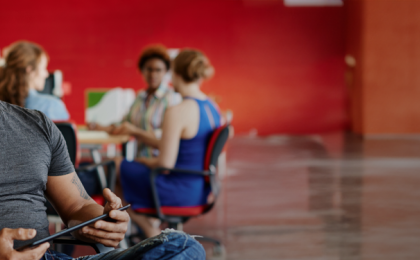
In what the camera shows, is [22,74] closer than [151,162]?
Yes

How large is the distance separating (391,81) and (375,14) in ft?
4.50

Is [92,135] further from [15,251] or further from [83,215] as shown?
[15,251]

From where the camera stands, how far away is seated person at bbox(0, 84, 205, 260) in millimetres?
1142

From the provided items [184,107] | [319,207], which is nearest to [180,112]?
[184,107]

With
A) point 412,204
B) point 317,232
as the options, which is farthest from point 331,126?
point 317,232

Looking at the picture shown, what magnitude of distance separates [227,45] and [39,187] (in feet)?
31.6

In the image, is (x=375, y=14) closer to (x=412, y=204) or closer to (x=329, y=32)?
(x=329, y=32)

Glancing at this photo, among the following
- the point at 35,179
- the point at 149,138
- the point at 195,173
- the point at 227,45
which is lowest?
the point at 195,173

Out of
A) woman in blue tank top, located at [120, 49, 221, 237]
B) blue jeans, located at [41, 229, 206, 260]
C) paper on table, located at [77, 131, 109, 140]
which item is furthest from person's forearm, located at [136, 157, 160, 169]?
blue jeans, located at [41, 229, 206, 260]

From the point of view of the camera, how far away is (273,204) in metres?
4.21

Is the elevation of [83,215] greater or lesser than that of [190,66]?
lesser

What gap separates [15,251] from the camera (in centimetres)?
90

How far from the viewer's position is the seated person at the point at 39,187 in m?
1.14

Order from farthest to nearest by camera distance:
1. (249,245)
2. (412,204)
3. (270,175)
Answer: (270,175), (412,204), (249,245)
